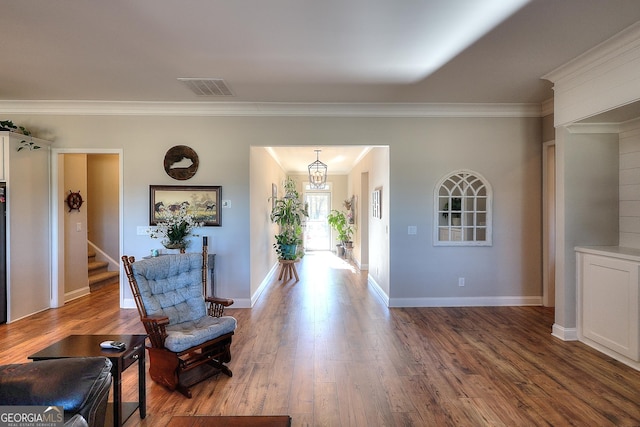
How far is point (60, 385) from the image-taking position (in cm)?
131

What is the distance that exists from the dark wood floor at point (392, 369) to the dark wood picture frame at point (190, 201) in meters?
1.31

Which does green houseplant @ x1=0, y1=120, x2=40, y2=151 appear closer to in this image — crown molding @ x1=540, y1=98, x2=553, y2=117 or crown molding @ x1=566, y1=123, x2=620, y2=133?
crown molding @ x1=566, y1=123, x2=620, y2=133

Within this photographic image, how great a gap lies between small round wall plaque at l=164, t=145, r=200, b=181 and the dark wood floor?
6.36 feet

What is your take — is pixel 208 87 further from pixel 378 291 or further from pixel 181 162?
pixel 378 291

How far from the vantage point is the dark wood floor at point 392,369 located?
2.18m

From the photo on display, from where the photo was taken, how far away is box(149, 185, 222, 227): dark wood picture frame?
4410 millimetres

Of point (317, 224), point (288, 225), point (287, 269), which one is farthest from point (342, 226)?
point (287, 269)

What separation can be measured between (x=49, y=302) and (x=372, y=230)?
5099mm

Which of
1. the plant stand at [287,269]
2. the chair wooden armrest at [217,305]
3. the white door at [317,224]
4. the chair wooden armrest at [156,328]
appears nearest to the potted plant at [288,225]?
the plant stand at [287,269]

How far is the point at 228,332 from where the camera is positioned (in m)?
2.67

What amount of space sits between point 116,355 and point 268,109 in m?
3.41

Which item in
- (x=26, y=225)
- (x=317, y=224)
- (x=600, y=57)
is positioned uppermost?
(x=600, y=57)

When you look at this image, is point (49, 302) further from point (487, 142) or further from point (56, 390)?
point (487, 142)

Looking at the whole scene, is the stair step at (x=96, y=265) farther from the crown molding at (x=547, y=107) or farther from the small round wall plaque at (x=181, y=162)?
the crown molding at (x=547, y=107)
